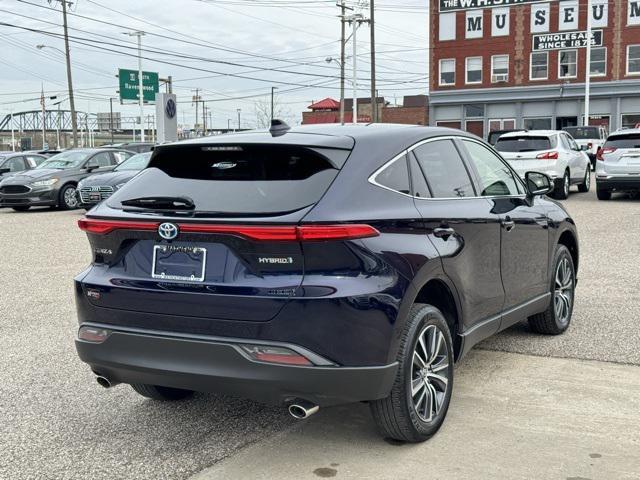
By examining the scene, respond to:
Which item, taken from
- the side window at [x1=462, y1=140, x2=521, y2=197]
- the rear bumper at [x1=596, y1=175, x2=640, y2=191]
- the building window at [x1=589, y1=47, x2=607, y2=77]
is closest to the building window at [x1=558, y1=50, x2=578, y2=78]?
the building window at [x1=589, y1=47, x2=607, y2=77]

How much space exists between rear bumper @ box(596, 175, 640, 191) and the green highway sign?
39.3m

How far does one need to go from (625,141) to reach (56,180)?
46.1 feet

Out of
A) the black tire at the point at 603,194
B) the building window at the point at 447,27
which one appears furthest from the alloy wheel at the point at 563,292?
the building window at the point at 447,27

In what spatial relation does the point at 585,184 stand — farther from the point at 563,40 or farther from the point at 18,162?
the point at 563,40

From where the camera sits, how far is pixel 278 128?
4270 millimetres

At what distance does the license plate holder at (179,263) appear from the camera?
363 centimetres

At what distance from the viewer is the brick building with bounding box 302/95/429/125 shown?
203ft

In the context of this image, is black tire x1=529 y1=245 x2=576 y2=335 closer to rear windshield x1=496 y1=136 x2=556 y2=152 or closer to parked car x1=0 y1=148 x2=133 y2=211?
rear windshield x1=496 y1=136 x2=556 y2=152

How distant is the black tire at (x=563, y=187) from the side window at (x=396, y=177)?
15152 mm

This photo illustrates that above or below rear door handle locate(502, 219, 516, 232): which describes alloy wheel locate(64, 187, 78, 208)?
below

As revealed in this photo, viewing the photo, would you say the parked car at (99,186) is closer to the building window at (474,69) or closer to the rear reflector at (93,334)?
A: the rear reflector at (93,334)

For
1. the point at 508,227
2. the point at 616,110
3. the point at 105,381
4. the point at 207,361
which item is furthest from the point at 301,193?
the point at 616,110

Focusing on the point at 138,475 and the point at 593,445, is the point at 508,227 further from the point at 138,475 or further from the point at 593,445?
the point at 138,475

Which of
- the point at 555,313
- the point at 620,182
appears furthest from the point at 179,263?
the point at 620,182
